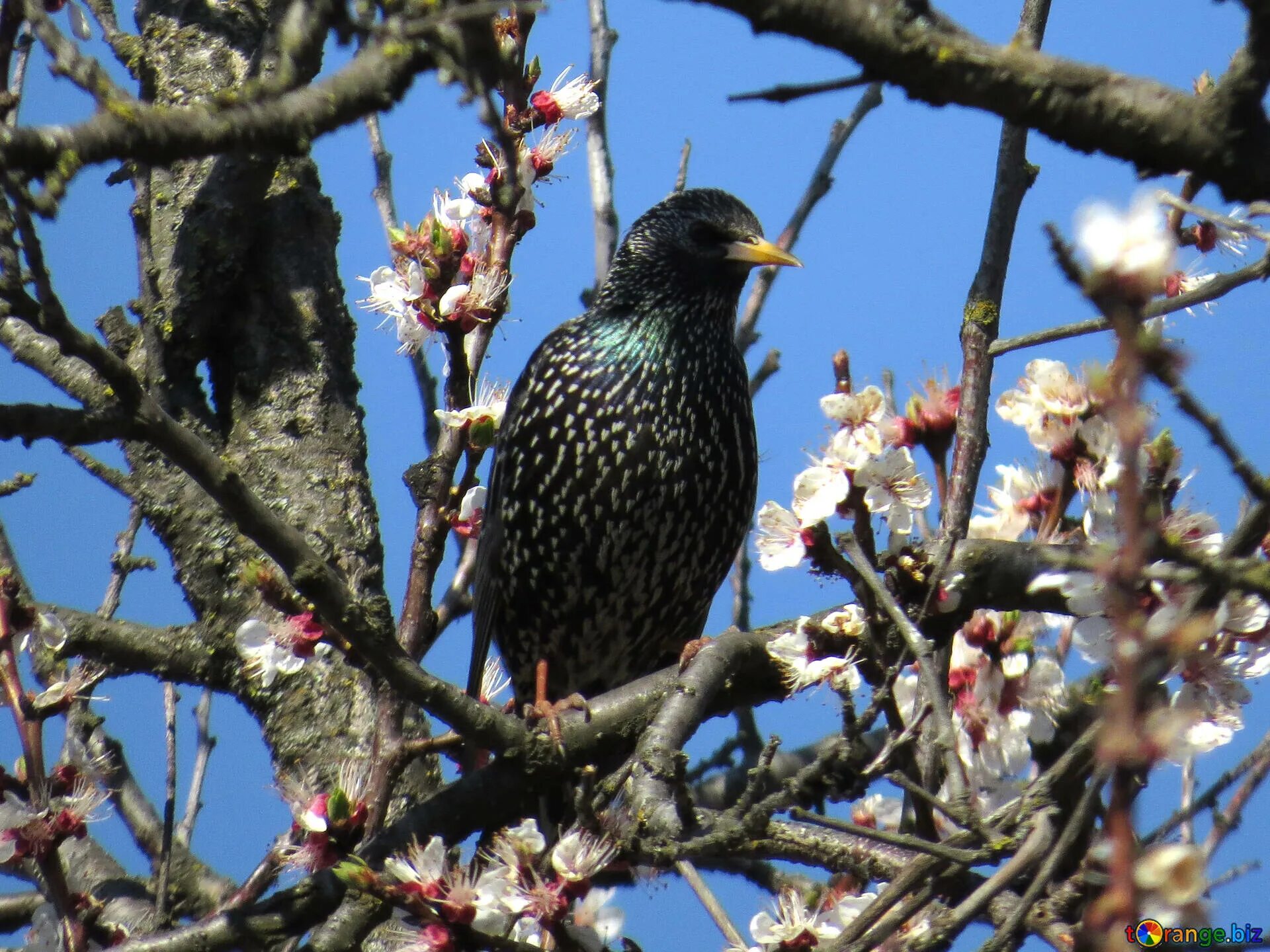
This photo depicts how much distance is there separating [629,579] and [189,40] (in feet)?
5.47

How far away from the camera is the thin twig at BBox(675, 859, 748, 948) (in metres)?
1.70

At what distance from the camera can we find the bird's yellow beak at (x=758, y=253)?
12.1 feet

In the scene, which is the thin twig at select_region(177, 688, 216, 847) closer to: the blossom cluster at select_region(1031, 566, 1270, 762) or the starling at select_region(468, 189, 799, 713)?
the starling at select_region(468, 189, 799, 713)

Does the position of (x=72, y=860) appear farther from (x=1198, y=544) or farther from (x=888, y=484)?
(x=1198, y=544)

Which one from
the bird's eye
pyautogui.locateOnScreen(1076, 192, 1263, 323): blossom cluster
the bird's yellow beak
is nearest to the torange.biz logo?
pyautogui.locateOnScreen(1076, 192, 1263, 323): blossom cluster

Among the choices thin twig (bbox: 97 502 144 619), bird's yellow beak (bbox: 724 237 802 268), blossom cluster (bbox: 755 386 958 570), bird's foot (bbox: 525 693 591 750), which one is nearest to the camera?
blossom cluster (bbox: 755 386 958 570)

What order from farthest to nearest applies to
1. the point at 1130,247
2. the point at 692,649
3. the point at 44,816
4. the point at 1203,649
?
the point at 692,649, the point at 44,816, the point at 1203,649, the point at 1130,247

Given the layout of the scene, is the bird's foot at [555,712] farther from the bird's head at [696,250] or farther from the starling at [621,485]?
the bird's head at [696,250]

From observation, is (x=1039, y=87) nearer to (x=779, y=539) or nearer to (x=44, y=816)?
(x=779, y=539)

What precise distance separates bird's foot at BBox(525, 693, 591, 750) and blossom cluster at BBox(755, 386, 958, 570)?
647 mm

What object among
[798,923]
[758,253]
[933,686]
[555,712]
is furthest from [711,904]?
[758,253]

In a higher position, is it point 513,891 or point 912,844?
point 513,891

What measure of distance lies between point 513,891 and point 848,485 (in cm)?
66

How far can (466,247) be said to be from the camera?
2525 mm
